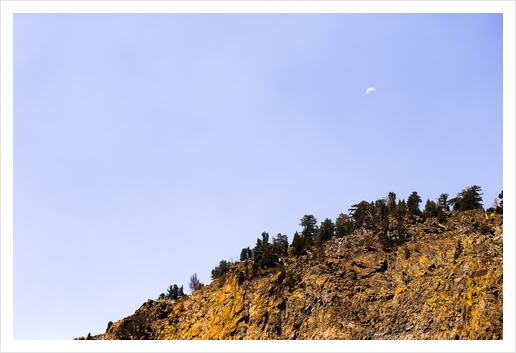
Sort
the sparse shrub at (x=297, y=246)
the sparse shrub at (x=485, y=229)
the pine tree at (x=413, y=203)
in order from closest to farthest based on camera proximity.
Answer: the sparse shrub at (x=485, y=229) → the sparse shrub at (x=297, y=246) → the pine tree at (x=413, y=203)

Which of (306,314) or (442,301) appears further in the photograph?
(306,314)

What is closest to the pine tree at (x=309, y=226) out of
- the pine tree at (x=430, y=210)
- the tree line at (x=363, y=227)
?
the tree line at (x=363, y=227)

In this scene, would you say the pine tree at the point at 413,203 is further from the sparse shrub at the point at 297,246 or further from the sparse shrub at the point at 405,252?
the sparse shrub at the point at 297,246

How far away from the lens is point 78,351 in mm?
57688

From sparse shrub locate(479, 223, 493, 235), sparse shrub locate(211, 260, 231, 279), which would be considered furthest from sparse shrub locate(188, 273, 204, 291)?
sparse shrub locate(479, 223, 493, 235)

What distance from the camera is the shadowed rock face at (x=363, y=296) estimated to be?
189 ft

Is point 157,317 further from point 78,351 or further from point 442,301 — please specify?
point 442,301

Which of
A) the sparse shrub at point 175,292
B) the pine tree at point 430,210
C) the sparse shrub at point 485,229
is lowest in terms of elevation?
the sparse shrub at point 175,292

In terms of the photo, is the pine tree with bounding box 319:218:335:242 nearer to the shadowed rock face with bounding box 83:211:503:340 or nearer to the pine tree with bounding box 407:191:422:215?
the shadowed rock face with bounding box 83:211:503:340

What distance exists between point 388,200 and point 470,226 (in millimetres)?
22913

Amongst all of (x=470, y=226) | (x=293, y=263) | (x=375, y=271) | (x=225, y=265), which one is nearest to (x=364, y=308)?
(x=375, y=271)

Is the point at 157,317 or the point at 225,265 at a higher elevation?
the point at 225,265

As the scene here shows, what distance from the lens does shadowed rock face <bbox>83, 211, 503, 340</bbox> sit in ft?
189

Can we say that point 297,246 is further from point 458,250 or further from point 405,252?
point 458,250
